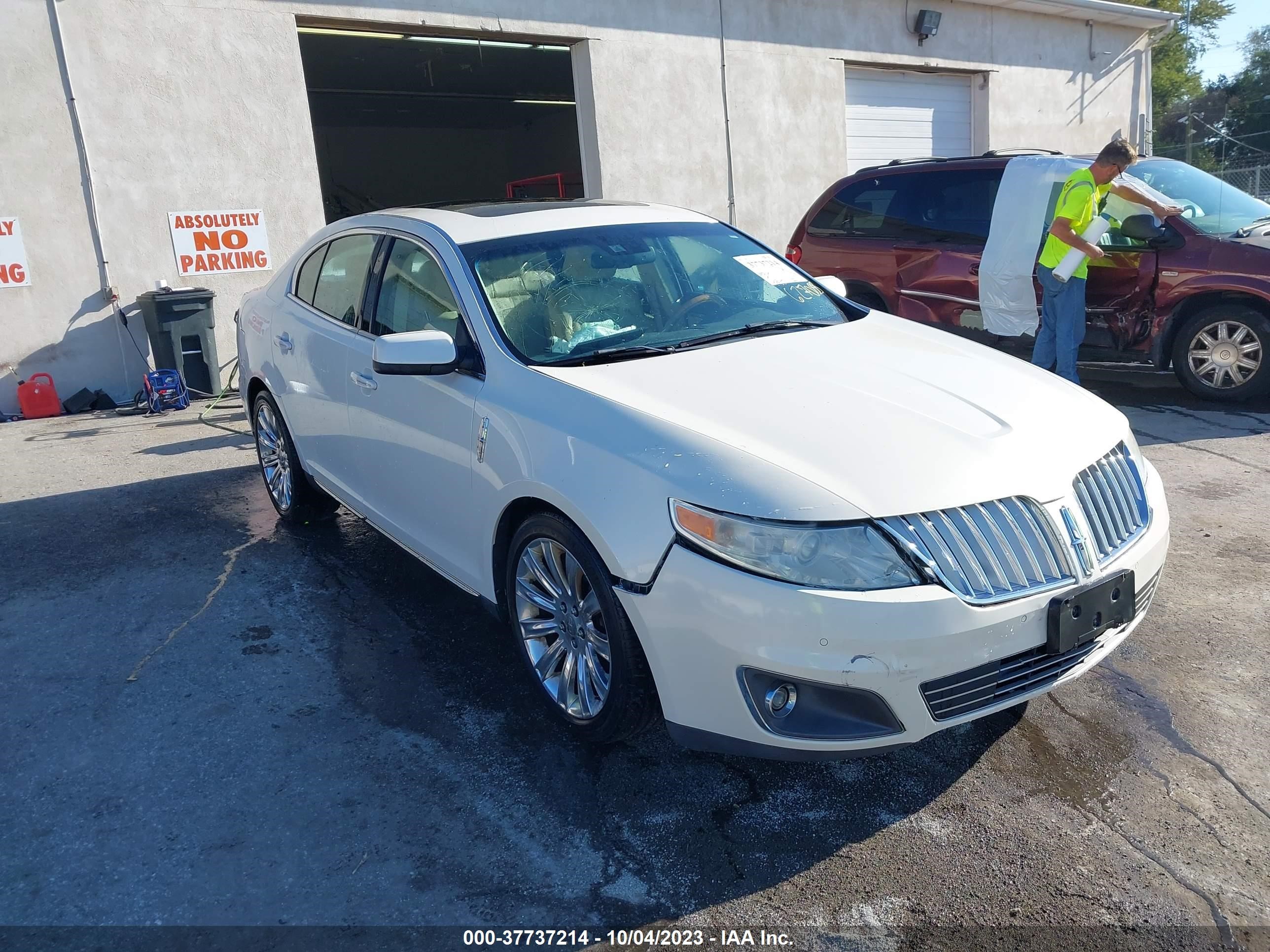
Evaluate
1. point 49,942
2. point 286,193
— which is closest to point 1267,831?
point 49,942

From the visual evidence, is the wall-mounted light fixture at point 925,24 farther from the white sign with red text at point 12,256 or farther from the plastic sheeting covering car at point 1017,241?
the white sign with red text at point 12,256

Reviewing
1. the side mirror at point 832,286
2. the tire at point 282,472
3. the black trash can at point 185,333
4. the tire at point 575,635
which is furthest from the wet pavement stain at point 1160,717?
the black trash can at point 185,333

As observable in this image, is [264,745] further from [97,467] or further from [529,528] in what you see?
[97,467]

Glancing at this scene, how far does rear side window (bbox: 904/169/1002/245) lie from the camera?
8.09 metres

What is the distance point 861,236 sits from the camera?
8.77 meters

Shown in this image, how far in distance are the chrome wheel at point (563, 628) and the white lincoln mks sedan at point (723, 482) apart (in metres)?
0.01

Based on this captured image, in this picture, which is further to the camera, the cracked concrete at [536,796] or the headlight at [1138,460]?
the headlight at [1138,460]

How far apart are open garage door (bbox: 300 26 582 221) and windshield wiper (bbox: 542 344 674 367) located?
12.7 m

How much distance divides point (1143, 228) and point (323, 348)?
5.59 m

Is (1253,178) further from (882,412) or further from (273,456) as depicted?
(882,412)

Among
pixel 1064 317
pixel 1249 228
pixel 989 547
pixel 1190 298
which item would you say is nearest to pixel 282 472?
pixel 989 547

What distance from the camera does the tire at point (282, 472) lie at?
5.43m

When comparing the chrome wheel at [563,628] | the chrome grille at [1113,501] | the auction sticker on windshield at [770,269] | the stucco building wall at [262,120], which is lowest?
the chrome wheel at [563,628]

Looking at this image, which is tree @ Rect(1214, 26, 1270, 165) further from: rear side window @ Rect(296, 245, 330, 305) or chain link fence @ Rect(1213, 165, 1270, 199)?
rear side window @ Rect(296, 245, 330, 305)
